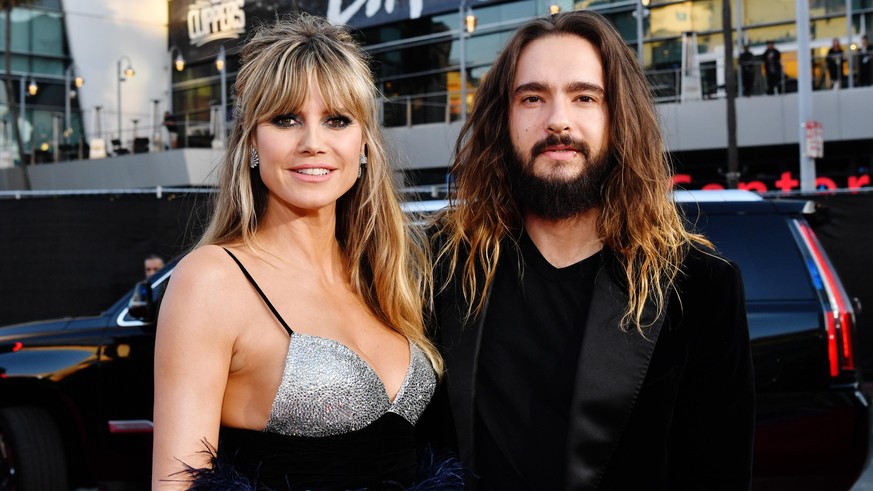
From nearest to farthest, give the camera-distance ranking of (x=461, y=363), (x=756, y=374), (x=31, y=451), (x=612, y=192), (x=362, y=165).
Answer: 1. (x=461, y=363)
2. (x=612, y=192)
3. (x=362, y=165)
4. (x=756, y=374)
5. (x=31, y=451)

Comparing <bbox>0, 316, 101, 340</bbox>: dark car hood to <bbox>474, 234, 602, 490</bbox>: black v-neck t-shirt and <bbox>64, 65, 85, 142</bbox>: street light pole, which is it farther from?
<bbox>64, 65, 85, 142</bbox>: street light pole

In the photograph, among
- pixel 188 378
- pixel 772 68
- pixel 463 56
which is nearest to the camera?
pixel 188 378

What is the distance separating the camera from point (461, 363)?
262 centimetres

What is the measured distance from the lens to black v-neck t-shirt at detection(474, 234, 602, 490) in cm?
249

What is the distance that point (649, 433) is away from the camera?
2.46 m

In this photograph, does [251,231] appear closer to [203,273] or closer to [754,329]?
[203,273]

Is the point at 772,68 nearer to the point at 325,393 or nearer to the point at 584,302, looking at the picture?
the point at 584,302

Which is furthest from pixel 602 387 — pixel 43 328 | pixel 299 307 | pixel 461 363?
pixel 43 328

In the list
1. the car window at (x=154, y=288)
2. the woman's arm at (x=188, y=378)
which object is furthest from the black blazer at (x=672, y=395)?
Answer: the car window at (x=154, y=288)

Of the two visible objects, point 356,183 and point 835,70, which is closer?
point 356,183

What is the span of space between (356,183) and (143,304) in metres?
2.29

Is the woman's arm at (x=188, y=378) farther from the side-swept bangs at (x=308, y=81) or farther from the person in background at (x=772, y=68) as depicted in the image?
the person in background at (x=772, y=68)

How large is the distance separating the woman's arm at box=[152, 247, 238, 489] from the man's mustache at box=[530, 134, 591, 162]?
1.02m

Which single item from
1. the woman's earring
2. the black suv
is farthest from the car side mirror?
the woman's earring
